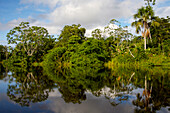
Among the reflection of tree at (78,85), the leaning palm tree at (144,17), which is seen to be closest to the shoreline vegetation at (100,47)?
the leaning palm tree at (144,17)

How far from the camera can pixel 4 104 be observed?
5602 millimetres

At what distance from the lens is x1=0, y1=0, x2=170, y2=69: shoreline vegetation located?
25.0 meters

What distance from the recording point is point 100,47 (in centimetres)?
2877

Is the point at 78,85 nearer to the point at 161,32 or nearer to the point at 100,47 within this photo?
the point at 100,47

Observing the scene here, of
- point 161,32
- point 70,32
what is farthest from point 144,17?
point 70,32

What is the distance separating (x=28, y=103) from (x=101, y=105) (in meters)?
2.61

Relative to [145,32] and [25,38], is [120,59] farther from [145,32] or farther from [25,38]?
[25,38]

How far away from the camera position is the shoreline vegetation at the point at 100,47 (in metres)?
25.0

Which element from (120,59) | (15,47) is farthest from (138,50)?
(15,47)

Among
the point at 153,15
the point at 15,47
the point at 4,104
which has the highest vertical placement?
the point at 153,15

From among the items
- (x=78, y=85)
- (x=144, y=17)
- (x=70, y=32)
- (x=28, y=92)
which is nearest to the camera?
(x=28, y=92)

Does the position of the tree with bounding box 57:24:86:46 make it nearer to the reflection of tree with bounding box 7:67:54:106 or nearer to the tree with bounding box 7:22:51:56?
the tree with bounding box 7:22:51:56

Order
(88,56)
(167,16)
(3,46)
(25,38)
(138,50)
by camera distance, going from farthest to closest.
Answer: (3,46) → (25,38) → (167,16) → (88,56) → (138,50)

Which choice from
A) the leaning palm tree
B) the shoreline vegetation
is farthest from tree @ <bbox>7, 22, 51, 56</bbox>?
the leaning palm tree
